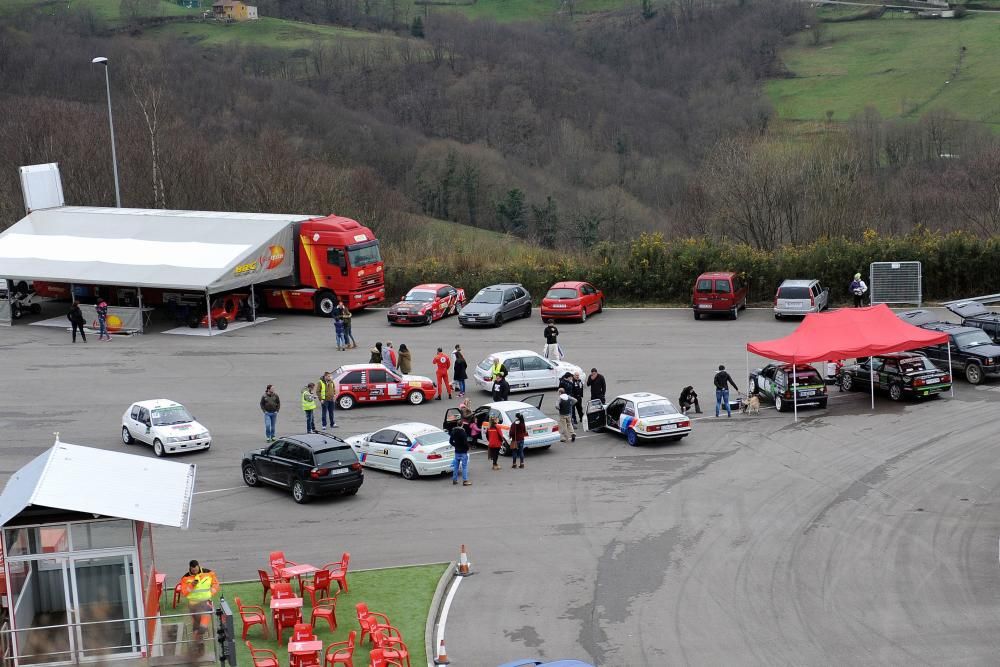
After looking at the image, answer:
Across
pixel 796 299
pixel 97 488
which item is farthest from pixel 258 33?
pixel 97 488

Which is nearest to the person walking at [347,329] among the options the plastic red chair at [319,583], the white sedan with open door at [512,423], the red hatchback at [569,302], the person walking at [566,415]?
the red hatchback at [569,302]

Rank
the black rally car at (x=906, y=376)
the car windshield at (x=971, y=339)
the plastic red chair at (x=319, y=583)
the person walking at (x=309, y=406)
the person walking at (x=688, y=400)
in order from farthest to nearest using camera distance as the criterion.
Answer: the car windshield at (x=971, y=339) < the person walking at (x=688, y=400) < the black rally car at (x=906, y=376) < the person walking at (x=309, y=406) < the plastic red chair at (x=319, y=583)

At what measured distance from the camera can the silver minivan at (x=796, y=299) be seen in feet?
141

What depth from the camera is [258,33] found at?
542ft

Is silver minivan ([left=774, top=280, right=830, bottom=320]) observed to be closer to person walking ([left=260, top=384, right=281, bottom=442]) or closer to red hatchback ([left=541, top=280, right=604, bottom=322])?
red hatchback ([left=541, top=280, right=604, bottom=322])

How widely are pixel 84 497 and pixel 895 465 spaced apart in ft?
59.7

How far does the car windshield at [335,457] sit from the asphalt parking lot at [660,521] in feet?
3.07

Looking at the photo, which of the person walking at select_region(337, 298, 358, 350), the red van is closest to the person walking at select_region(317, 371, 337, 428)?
the person walking at select_region(337, 298, 358, 350)

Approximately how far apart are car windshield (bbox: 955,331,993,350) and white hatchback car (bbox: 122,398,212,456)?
20511 mm

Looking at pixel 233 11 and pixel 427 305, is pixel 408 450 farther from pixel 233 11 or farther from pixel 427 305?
pixel 233 11

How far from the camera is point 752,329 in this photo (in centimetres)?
4247

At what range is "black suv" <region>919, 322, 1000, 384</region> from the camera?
33.9 metres

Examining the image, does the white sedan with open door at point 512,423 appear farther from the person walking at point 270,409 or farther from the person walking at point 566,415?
the person walking at point 270,409

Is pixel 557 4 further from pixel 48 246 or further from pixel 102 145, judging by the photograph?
pixel 48 246
